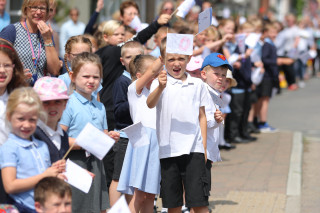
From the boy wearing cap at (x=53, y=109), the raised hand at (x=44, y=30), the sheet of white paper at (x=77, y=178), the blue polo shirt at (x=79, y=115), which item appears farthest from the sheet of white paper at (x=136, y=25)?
the sheet of white paper at (x=77, y=178)

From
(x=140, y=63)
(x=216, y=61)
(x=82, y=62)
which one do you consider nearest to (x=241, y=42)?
(x=216, y=61)

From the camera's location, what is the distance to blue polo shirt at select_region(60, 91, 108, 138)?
503 centimetres

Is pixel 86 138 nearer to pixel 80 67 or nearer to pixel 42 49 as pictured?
pixel 80 67

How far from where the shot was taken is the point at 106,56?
738cm

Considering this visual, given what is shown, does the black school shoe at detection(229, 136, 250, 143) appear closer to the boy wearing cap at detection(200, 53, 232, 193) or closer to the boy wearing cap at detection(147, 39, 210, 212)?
the boy wearing cap at detection(200, 53, 232, 193)

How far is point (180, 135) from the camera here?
5363mm

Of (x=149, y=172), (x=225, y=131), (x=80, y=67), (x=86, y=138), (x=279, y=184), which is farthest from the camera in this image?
(x=225, y=131)

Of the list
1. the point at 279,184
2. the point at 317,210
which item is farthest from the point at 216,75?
the point at 279,184

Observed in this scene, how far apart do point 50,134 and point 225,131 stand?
7.48 meters

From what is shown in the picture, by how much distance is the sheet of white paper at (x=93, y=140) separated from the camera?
4102 mm

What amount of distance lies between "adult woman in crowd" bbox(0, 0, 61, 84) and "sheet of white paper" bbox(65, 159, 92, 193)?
1.69m

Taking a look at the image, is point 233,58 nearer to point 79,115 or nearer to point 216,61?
point 216,61

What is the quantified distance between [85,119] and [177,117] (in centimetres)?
79

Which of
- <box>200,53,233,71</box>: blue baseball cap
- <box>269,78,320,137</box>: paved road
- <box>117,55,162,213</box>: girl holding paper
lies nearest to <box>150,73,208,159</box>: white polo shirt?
<box>117,55,162,213</box>: girl holding paper
